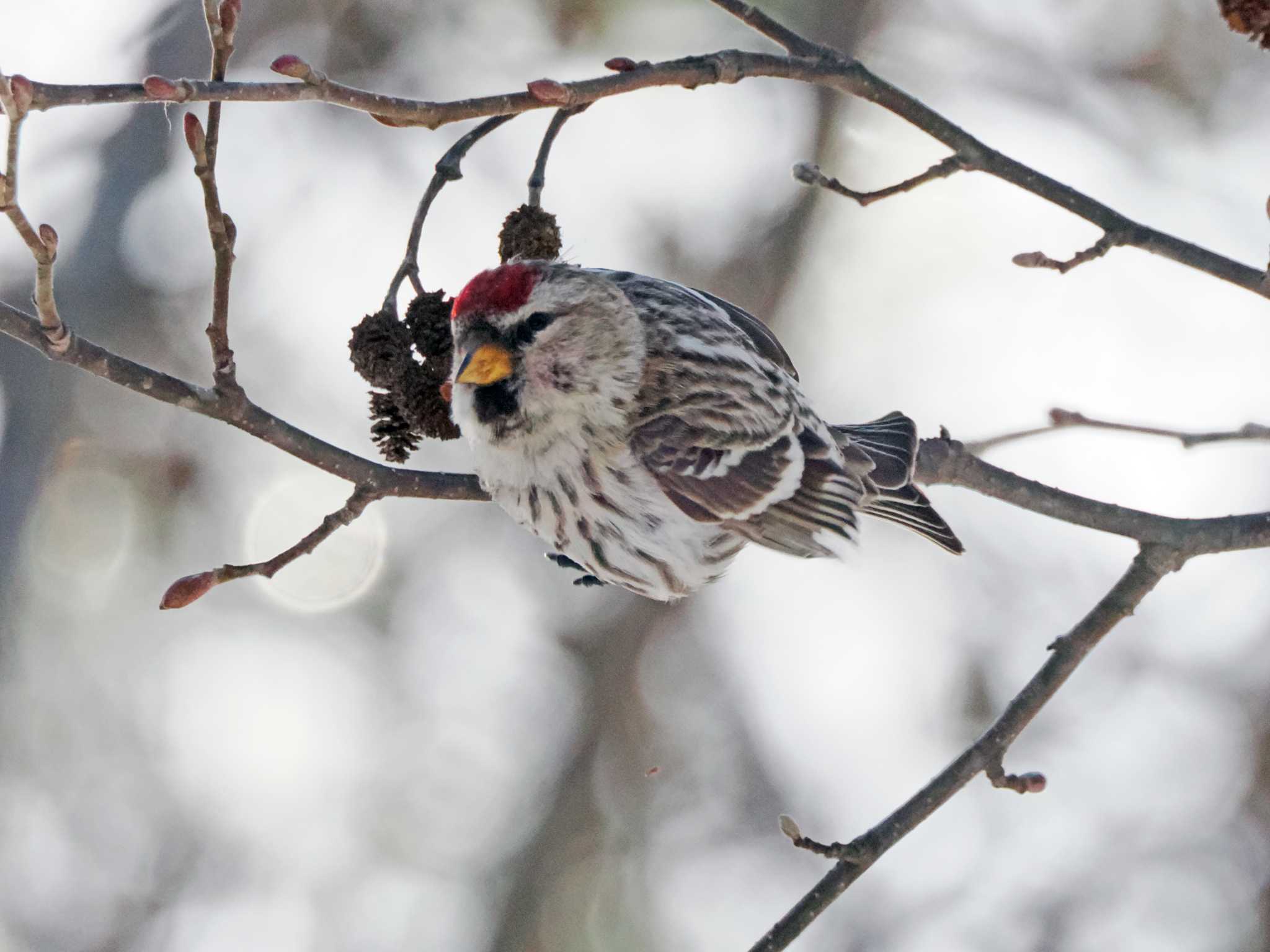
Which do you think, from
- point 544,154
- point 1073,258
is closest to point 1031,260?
point 1073,258

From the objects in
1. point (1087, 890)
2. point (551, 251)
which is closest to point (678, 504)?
point (551, 251)

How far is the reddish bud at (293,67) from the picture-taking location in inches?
61.9

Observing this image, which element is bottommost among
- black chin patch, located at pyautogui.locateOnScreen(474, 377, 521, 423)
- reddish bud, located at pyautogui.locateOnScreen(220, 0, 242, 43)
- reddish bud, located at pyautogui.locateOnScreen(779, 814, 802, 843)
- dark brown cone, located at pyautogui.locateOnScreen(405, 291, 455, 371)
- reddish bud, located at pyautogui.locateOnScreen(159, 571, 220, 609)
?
reddish bud, located at pyautogui.locateOnScreen(779, 814, 802, 843)

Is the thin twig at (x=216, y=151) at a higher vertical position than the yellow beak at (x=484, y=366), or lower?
higher

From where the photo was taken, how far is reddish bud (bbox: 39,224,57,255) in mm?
1498

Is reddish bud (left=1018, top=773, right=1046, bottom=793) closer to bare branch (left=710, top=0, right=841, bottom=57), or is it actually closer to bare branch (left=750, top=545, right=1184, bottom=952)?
bare branch (left=750, top=545, right=1184, bottom=952)

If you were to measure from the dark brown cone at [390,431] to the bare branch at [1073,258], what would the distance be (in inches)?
42.3

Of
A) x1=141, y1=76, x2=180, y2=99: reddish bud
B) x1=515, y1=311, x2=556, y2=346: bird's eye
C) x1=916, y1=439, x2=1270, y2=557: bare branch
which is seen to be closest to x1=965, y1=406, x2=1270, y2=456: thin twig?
x1=916, y1=439, x2=1270, y2=557: bare branch

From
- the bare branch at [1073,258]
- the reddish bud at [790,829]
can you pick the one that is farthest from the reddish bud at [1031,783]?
the bare branch at [1073,258]

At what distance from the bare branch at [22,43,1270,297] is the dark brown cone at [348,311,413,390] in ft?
1.64

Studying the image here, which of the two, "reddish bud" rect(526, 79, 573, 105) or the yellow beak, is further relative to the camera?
the yellow beak

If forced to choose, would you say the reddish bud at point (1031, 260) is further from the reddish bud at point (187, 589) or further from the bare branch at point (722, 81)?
the reddish bud at point (187, 589)

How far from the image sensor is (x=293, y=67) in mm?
1583

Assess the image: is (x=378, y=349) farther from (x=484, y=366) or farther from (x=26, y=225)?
(x=26, y=225)
